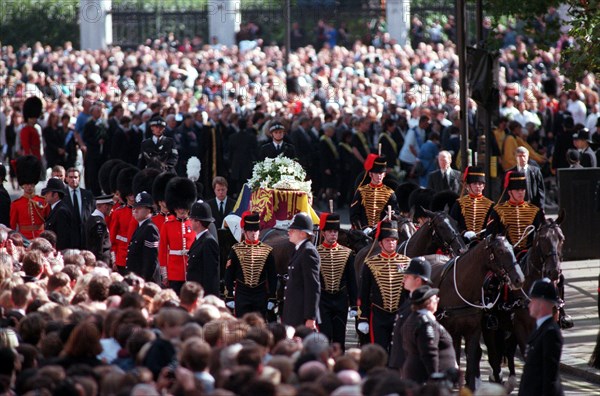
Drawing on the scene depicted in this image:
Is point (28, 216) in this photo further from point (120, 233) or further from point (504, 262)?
point (504, 262)

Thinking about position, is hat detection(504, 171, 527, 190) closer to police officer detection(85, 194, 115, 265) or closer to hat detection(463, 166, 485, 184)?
hat detection(463, 166, 485, 184)

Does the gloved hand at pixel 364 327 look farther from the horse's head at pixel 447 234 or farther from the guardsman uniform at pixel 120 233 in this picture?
→ the guardsman uniform at pixel 120 233

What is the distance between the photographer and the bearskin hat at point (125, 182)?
18.1 metres

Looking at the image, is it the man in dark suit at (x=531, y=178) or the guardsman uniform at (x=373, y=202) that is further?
the man in dark suit at (x=531, y=178)

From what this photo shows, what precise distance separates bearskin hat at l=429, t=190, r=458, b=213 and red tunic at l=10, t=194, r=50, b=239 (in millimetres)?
4489

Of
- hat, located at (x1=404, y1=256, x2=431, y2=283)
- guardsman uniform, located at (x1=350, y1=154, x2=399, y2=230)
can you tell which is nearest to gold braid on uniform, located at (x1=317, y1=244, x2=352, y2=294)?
hat, located at (x1=404, y1=256, x2=431, y2=283)

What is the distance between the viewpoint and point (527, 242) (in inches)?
581

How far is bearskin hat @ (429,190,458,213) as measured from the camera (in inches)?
671

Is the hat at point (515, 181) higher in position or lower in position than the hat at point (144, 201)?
higher

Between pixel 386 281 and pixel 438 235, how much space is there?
1.66m

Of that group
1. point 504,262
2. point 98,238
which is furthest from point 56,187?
point 504,262

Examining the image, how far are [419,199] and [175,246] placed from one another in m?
3.40

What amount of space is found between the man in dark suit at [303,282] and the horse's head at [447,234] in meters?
1.36

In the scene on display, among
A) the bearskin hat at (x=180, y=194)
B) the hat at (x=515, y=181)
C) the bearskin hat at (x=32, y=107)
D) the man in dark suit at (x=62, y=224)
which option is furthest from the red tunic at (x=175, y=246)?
the bearskin hat at (x=32, y=107)
